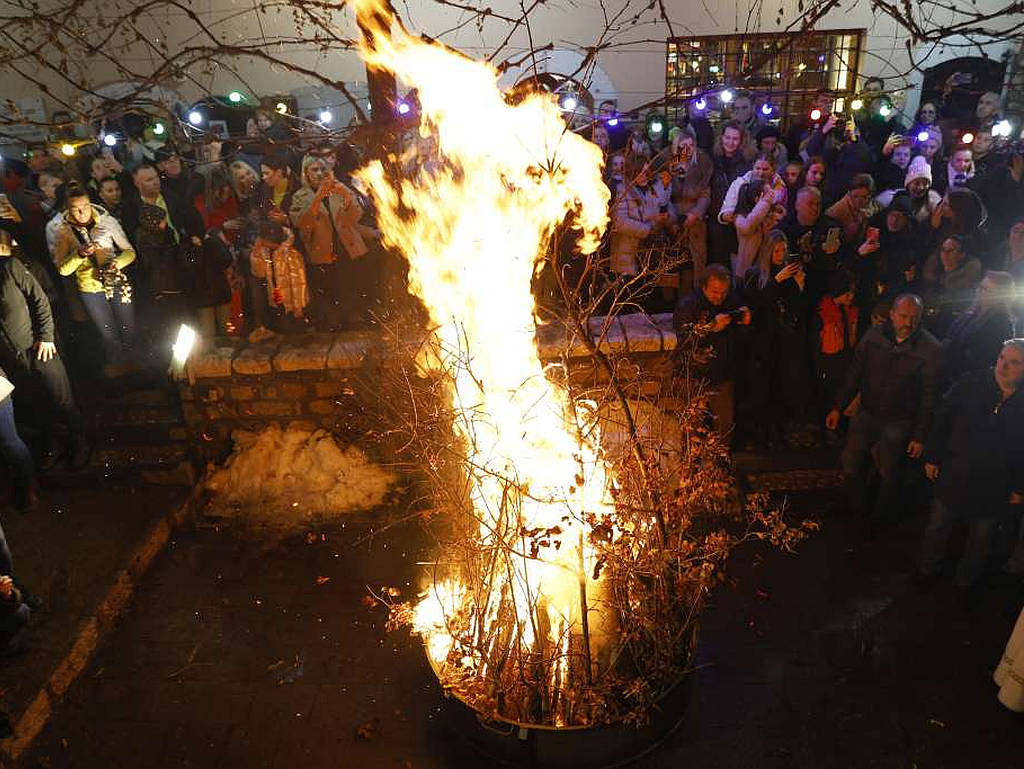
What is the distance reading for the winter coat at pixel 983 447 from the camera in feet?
17.8

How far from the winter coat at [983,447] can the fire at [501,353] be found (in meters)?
2.66

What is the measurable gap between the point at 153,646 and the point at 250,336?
302cm

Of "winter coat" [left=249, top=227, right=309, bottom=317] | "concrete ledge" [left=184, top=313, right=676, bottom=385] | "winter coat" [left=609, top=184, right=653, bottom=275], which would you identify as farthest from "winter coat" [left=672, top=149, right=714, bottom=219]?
"winter coat" [left=249, top=227, right=309, bottom=317]

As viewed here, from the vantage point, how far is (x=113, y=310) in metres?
7.91

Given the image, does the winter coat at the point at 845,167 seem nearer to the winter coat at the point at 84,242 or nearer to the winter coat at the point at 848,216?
the winter coat at the point at 848,216

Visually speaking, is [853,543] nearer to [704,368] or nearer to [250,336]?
[704,368]

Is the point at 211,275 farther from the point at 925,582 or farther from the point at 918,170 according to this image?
the point at 918,170

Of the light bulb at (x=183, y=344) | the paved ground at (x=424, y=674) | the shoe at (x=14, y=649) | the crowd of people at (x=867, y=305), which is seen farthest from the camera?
the light bulb at (x=183, y=344)

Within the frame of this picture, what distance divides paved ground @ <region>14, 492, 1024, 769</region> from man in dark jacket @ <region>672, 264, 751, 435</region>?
165cm

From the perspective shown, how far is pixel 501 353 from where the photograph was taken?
18.6 feet

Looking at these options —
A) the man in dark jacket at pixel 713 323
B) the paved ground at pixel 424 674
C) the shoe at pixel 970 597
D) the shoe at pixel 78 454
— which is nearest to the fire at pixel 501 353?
the paved ground at pixel 424 674

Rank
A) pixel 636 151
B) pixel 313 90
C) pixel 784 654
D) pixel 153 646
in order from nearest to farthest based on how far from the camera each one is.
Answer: pixel 784 654, pixel 153 646, pixel 636 151, pixel 313 90

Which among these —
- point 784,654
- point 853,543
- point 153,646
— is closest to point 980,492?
point 853,543

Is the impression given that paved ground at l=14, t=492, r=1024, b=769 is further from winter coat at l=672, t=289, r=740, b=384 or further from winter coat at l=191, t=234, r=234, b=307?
winter coat at l=191, t=234, r=234, b=307
